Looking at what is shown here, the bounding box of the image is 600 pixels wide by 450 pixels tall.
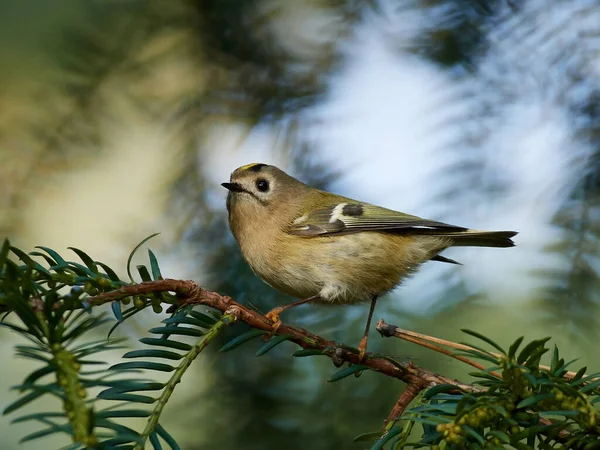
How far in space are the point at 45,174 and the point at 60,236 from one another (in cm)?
15

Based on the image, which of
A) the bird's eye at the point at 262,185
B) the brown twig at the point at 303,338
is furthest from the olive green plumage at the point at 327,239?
the brown twig at the point at 303,338

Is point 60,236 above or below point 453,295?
above

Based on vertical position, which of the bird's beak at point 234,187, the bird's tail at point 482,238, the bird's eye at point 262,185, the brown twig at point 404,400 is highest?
the bird's eye at point 262,185

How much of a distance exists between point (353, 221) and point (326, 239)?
4.0 inches

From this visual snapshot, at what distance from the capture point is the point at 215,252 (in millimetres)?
1413

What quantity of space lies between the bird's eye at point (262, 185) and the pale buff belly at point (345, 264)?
25 cm

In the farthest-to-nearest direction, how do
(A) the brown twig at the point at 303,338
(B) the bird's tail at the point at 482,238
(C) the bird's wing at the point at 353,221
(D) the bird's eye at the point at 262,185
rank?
(D) the bird's eye at the point at 262,185 < (C) the bird's wing at the point at 353,221 < (B) the bird's tail at the point at 482,238 < (A) the brown twig at the point at 303,338

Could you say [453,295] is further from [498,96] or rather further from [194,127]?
[194,127]

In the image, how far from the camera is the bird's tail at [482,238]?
1.39 metres

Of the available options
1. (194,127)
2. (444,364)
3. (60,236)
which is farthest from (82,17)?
(444,364)

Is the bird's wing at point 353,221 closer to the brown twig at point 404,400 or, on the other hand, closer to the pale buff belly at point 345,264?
the pale buff belly at point 345,264

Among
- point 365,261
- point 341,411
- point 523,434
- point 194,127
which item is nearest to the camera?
point 523,434

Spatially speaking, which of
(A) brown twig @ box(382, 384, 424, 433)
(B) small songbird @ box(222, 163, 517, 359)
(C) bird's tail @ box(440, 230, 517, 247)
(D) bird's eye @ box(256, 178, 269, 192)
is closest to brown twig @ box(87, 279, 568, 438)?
(A) brown twig @ box(382, 384, 424, 433)

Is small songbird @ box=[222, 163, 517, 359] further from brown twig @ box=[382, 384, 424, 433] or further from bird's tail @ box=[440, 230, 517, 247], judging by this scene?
brown twig @ box=[382, 384, 424, 433]
